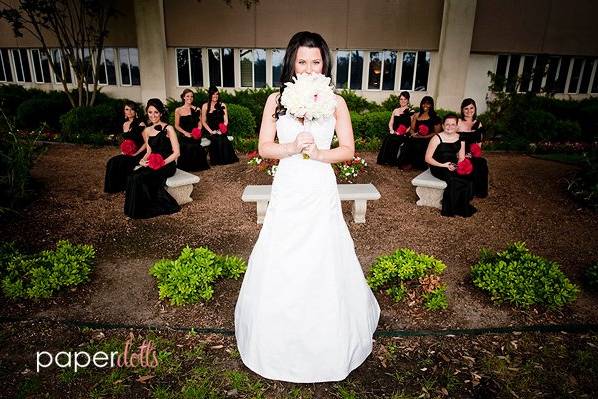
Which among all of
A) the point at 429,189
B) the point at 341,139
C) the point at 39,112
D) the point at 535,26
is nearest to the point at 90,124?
the point at 39,112

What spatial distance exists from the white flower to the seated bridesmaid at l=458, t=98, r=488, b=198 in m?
5.94

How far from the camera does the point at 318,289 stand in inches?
137

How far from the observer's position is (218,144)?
10500 millimetres

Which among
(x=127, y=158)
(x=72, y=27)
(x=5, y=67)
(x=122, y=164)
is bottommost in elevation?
(x=122, y=164)

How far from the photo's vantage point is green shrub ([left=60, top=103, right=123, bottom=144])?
43.4 feet

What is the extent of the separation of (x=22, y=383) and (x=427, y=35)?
17889 mm

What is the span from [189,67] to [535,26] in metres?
15.2

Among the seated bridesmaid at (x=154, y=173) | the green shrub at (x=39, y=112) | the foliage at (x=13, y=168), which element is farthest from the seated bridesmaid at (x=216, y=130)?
the green shrub at (x=39, y=112)

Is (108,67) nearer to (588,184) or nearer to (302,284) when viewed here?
(302,284)

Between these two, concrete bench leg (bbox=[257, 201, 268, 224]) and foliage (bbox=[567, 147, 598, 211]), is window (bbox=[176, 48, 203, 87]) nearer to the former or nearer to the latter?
concrete bench leg (bbox=[257, 201, 268, 224])

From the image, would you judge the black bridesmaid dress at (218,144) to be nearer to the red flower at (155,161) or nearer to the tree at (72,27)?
the red flower at (155,161)

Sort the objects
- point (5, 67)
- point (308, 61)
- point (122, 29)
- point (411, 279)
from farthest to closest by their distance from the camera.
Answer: point (5, 67) < point (122, 29) < point (411, 279) < point (308, 61)

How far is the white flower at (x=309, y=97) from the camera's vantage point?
313 cm

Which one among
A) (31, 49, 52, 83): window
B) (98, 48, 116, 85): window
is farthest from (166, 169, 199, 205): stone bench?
(31, 49, 52, 83): window
